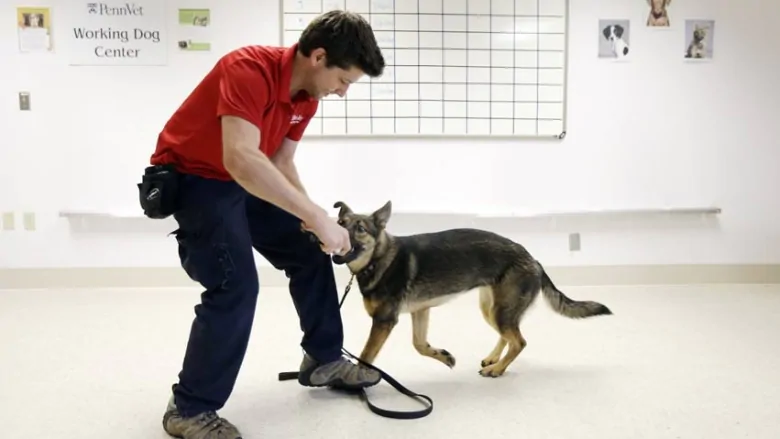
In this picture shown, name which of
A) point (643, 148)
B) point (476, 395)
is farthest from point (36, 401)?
point (643, 148)

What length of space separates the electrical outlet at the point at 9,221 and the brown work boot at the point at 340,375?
260 centimetres

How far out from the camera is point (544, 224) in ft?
13.3

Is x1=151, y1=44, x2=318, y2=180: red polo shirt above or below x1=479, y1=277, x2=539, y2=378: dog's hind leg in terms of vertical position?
above

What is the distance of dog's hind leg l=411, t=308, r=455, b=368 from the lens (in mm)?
2439

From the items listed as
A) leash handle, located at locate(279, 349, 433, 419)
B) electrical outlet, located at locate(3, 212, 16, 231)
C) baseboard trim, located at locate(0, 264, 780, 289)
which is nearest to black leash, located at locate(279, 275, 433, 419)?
leash handle, located at locate(279, 349, 433, 419)

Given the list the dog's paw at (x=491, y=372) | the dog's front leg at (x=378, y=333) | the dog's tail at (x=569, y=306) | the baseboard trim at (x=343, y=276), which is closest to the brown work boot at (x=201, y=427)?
the dog's front leg at (x=378, y=333)

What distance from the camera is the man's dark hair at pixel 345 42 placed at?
170 centimetres

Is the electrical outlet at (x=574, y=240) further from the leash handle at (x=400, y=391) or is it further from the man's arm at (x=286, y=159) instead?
the man's arm at (x=286, y=159)

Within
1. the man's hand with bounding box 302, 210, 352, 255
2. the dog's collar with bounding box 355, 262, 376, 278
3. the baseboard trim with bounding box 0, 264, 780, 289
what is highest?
the man's hand with bounding box 302, 210, 352, 255

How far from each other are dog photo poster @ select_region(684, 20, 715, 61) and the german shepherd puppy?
230 cm

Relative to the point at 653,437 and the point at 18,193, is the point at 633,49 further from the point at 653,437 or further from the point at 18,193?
the point at 18,193

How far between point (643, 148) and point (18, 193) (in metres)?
3.77

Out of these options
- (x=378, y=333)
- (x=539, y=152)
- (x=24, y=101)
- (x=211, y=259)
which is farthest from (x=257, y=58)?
(x=24, y=101)

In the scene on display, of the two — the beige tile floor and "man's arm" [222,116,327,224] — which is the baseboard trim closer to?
the beige tile floor
